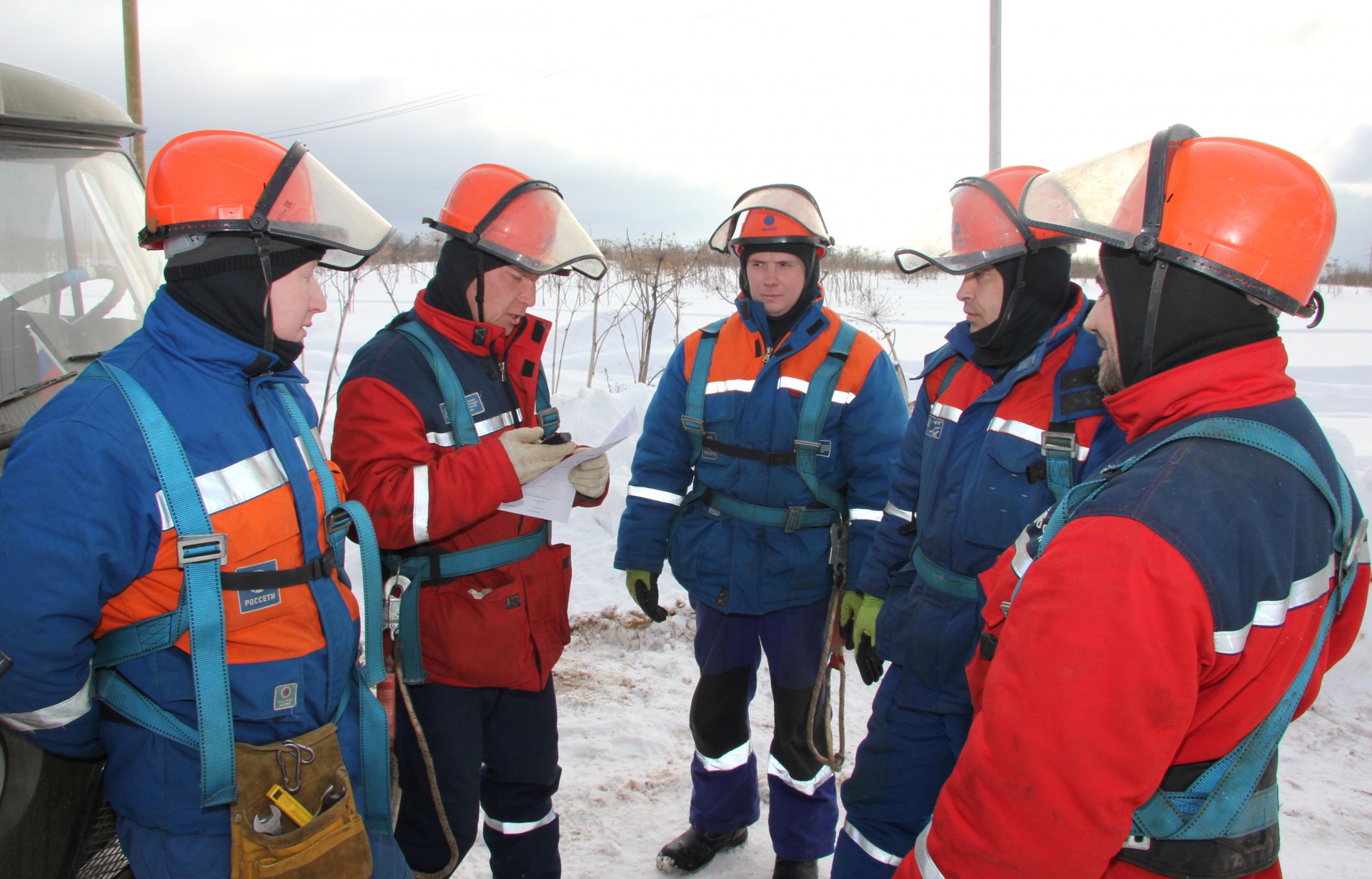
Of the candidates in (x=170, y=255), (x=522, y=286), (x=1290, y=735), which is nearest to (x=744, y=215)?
(x=522, y=286)

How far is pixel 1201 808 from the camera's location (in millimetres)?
1341

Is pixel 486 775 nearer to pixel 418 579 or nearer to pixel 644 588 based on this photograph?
pixel 418 579

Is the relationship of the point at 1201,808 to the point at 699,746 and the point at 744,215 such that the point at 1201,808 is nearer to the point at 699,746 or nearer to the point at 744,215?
the point at 699,746

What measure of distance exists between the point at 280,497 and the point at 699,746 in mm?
2001

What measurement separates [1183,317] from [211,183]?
6.36 ft

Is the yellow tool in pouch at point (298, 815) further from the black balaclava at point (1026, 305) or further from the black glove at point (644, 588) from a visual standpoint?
the black balaclava at point (1026, 305)

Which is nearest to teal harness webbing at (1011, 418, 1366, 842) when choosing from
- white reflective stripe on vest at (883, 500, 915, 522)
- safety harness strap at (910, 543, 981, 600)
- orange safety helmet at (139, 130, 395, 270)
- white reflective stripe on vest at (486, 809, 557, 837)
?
safety harness strap at (910, 543, 981, 600)

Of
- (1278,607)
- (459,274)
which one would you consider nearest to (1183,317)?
(1278,607)

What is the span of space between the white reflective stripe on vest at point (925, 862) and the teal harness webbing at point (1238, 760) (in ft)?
1.17

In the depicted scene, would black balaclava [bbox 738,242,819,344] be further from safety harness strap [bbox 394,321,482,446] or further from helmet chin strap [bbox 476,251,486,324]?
safety harness strap [bbox 394,321,482,446]

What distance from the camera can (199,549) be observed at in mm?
1541

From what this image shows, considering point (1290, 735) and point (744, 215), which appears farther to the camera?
point (1290, 735)

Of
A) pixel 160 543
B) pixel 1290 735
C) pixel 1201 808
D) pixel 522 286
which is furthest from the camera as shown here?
pixel 1290 735

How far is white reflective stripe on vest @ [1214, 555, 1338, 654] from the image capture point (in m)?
Result: 1.20
